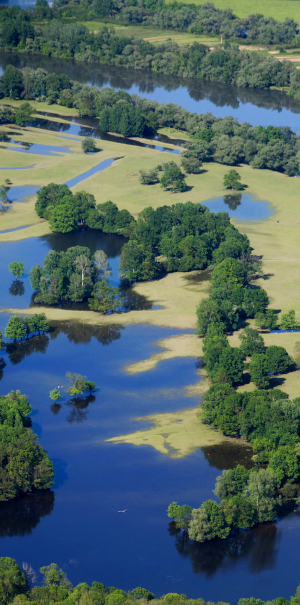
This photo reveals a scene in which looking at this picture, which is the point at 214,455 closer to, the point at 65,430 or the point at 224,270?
the point at 65,430

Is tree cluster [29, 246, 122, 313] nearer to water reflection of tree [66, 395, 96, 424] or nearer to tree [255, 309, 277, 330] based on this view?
tree [255, 309, 277, 330]

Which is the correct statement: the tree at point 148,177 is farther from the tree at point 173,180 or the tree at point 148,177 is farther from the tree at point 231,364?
the tree at point 231,364

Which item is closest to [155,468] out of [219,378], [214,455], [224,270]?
[214,455]

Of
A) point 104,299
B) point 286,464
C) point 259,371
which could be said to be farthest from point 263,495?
point 104,299

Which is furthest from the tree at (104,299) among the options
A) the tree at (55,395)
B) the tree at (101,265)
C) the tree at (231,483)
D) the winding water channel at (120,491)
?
the tree at (231,483)

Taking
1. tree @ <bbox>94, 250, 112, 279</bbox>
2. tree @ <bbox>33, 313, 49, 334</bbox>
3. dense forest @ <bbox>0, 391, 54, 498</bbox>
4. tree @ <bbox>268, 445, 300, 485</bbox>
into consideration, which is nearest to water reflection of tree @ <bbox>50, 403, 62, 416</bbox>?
dense forest @ <bbox>0, 391, 54, 498</bbox>
